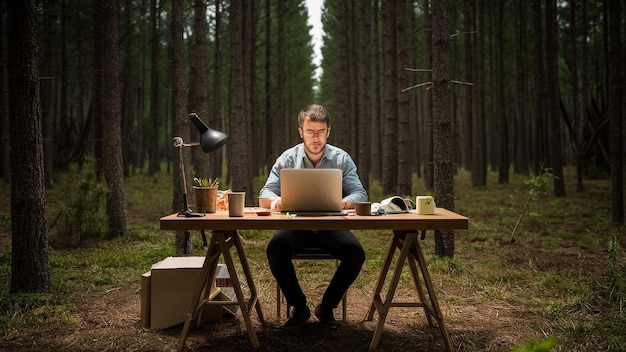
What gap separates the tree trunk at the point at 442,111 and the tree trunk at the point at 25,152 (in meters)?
4.27

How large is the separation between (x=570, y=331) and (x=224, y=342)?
8.67ft

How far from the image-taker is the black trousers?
385 centimetres

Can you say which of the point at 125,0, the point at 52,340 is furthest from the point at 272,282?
the point at 125,0

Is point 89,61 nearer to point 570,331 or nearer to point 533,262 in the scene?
point 533,262

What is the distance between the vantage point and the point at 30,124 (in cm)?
446

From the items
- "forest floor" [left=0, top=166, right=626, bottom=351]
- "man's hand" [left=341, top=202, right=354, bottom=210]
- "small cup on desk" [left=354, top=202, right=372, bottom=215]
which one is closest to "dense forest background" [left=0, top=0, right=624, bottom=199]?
"forest floor" [left=0, top=166, right=626, bottom=351]

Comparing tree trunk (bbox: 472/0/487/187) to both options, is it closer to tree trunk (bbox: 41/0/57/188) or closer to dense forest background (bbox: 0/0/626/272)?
dense forest background (bbox: 0/0/626/272)

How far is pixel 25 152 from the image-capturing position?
14.6 ft

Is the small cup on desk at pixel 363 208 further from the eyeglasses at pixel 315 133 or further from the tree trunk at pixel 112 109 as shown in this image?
the tree trunk at pixel 112 109

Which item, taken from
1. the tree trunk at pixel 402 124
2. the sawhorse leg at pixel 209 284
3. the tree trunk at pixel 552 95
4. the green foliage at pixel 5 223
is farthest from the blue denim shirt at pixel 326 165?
the tree trunk at pixel 552 95

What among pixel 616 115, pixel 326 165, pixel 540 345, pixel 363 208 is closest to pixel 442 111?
pixel 326 165

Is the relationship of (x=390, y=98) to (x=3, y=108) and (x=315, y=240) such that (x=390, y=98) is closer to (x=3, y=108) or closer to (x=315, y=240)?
(x=315, y=240)

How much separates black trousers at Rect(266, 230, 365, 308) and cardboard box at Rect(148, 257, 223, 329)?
68cm

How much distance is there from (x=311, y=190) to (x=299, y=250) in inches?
33.3
